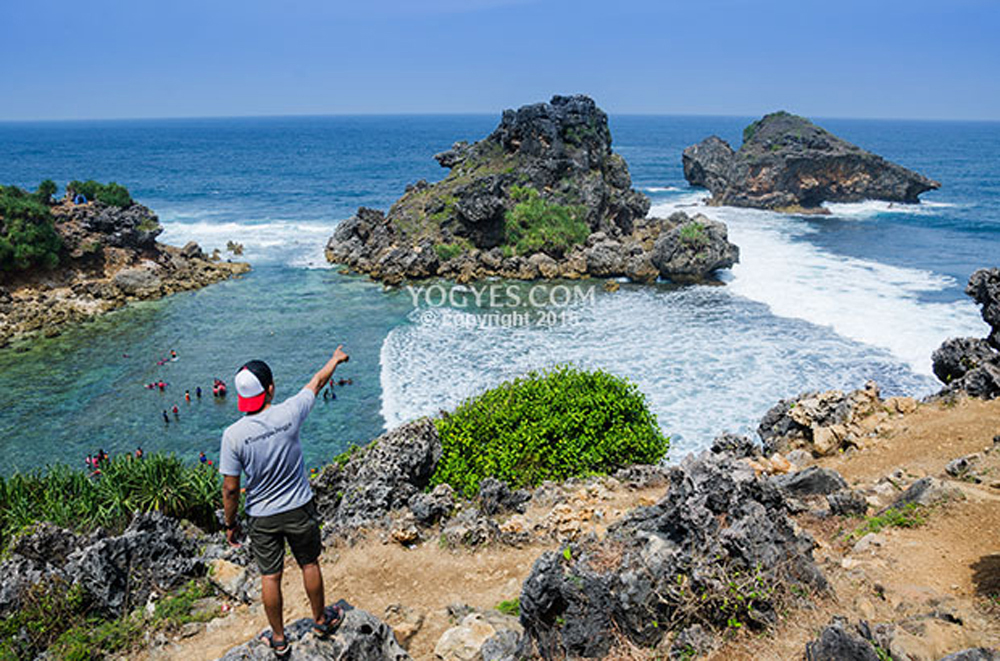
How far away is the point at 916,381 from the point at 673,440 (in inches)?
447

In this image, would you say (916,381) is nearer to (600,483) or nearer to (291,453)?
(600,483)

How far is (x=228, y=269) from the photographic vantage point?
48.8 metres

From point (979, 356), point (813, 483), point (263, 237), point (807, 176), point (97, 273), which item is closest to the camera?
point (813, 483)

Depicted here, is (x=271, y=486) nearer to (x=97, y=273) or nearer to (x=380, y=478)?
(x=380, y=478)

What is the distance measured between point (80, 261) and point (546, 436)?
42.8 meters

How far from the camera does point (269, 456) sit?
5832 mm

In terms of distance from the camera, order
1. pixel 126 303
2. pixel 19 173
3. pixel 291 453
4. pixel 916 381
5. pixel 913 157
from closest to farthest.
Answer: pixel 291 453
pixel 916 381
pixel 126 303
pixel 19 173
pixel 913 157

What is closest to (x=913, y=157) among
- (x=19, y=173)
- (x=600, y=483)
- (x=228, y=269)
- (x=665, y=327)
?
(x=665, y=327)

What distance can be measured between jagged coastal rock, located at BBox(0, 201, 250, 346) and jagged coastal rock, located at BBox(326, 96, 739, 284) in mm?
11602

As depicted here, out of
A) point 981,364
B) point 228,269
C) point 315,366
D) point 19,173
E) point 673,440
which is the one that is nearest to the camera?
point 981,364

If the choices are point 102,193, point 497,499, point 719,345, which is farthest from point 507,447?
point 102,193

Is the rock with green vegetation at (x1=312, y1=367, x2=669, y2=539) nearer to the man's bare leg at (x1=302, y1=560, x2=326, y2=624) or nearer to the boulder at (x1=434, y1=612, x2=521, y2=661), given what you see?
the boulder at (x1=434, y1=612, x2=521, y2=661)

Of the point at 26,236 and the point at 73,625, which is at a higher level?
the point at 26,236

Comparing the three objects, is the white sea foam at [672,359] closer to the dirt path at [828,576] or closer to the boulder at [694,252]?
the boulder at [694,252]
